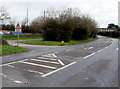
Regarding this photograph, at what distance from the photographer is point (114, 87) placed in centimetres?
657

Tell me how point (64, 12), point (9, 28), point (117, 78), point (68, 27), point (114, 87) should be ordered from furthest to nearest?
1. point (9, 28)
2. point (64, 12)
3. point (68, 27)
4. point (117, 78)
5. point (114, 87)

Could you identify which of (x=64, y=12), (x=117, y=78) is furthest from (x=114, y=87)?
(x=64, y=12)

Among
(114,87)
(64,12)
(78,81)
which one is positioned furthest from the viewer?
(64,12)

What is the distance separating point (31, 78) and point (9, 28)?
64728 millimetres

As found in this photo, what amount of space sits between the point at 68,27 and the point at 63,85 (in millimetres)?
30853

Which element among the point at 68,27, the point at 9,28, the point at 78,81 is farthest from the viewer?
the point at 9,28

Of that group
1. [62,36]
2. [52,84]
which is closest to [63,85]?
[52,84]

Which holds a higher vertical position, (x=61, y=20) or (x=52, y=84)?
(x=61, y=20)

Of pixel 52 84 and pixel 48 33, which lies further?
pixel 48 33

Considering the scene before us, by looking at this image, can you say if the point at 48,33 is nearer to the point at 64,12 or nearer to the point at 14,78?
the point at 64,12

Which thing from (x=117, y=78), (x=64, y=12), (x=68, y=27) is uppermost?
(x=64, y=12)

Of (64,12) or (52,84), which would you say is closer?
(52,84)

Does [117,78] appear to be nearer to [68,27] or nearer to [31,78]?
[31,78]

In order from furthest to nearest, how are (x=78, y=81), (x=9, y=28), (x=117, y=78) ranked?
(x=9, y=28), (x=117, y=78), (x=78, y=81)
